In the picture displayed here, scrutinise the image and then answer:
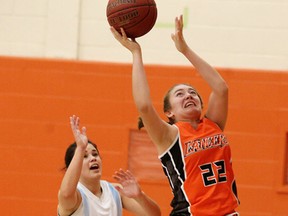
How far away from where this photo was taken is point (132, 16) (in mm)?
3982

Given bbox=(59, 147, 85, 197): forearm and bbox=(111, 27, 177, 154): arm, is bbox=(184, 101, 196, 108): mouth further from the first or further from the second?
bbox=(59, 147, 85, 197): forearm

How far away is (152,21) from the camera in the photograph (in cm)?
411

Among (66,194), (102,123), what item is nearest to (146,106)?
(66,194)

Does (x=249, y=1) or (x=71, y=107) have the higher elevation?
(x=249, y=1)

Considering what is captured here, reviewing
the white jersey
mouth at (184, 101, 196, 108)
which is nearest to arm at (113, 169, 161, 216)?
the white jersey

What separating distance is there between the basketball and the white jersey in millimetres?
955

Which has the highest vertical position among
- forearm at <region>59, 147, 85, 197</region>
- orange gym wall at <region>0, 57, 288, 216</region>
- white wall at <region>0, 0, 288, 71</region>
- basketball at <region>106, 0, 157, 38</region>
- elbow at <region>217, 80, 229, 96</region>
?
basketball at <region>106, 0, 157, 38</region>

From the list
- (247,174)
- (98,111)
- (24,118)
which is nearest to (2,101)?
(24,118)

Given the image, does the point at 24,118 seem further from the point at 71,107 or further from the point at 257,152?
the point at 257,152

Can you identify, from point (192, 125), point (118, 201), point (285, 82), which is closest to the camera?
point (192, 125)

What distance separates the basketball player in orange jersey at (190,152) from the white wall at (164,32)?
204 centimetres

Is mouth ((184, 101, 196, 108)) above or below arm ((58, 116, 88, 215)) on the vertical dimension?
above

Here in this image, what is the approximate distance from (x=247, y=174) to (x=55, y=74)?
1768 millimetres

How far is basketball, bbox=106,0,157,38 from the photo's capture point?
→ 13.0ft
